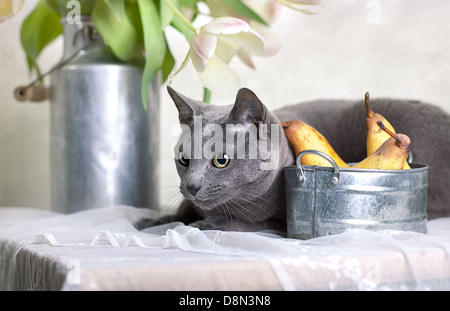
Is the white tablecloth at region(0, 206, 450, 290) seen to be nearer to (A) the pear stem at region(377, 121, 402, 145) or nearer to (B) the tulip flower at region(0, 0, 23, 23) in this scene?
(A) the pear stem at region(377, 121, 402, 145)

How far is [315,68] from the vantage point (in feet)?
5.21

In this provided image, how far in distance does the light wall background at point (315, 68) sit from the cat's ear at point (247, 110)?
70 centimetres

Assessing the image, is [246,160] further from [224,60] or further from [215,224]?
[224,60]

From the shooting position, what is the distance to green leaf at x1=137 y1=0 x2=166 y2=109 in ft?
3.44

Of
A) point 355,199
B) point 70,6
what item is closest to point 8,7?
point 70,6

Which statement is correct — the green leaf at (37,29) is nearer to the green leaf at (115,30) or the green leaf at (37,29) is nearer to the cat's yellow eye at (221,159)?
the green leaf at (115,30)

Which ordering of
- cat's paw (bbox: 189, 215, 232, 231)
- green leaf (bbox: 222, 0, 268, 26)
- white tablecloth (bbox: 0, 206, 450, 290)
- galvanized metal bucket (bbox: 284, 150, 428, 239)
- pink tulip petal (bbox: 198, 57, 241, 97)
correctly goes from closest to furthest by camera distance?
white tablecloth (bbox: 0, 206, 450, 290), galvanized metal bucket (bbox: 284, 150, 428, 239), cat's paw (bbox: 189, 215, 232, 231), pink tulip petal (bbox: 198, 57, 241, 97), green leaf (bbox: 222, 0, 268, 26)

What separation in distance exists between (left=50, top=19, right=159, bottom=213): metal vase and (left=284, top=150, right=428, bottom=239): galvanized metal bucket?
50cm

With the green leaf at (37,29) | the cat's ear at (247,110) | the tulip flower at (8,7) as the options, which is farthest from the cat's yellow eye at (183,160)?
the green leaf at (37,29)

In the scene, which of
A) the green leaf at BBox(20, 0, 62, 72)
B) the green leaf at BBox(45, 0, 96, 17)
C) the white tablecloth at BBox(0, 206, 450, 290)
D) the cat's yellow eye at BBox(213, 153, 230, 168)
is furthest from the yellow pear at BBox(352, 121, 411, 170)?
the green leaf at BBox(20, 0, 62, 72)

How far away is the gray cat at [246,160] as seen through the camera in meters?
0.82

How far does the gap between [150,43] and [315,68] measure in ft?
2.34

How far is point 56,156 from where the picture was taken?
1151 mm

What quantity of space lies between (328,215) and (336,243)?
6 centimetres
